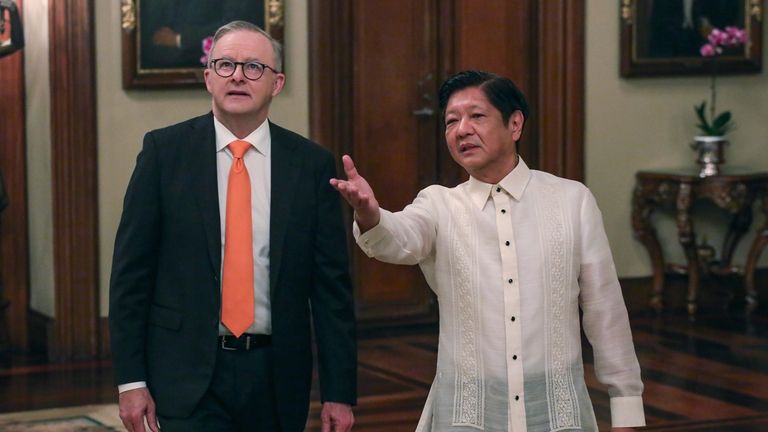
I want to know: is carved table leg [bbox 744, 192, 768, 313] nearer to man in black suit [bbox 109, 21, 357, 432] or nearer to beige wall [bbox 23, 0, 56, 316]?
beige wall [bbox 23, 0, 56, 316]

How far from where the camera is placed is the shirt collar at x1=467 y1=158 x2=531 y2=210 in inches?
113

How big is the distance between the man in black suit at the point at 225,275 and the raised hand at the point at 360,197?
464 mm

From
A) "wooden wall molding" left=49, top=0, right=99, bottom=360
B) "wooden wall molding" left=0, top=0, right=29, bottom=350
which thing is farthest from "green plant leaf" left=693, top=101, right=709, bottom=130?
"wooden wall molding" left=0, top=0, right=29, bottom=350

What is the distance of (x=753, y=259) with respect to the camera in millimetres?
8219

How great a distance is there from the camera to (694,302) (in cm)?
818

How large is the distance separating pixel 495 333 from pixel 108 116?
467 cm

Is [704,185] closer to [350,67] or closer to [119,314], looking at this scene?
[350,67]

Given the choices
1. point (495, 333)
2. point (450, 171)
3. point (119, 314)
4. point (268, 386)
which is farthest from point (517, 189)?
point (450, 171)

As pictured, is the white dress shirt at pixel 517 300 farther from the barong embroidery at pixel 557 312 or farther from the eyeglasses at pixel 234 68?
the eyeglasses at pixel 234 68

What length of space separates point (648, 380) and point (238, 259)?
3717mm

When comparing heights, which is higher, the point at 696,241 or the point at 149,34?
the point at 149,34

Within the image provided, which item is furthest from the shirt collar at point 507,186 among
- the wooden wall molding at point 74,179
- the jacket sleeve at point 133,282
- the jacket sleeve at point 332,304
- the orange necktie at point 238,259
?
the wooden wall molding at point 74,179

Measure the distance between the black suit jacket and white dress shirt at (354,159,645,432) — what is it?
0.32 metres

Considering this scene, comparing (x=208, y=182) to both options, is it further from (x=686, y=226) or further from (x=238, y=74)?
(x=686, y=226)
